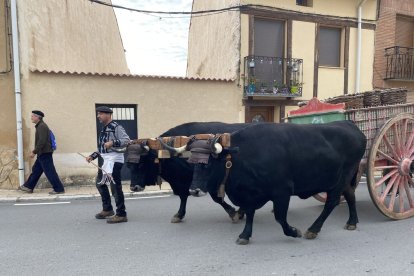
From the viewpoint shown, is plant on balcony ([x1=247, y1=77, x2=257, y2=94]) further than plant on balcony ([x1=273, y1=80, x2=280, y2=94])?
No

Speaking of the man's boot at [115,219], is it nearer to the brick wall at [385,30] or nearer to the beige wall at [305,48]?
Result: the beige wall at [305,48]

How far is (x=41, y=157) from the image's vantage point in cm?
747

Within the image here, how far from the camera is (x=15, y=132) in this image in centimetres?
844

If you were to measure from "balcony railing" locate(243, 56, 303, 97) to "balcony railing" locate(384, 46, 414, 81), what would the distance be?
3.59 metres

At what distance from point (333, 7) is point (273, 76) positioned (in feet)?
10.6

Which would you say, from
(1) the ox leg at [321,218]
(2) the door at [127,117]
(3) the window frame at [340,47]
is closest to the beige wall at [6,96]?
(2) the door at [127,117]

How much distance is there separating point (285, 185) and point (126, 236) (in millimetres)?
2155

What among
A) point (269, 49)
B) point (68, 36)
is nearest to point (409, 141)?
point (269, 49)

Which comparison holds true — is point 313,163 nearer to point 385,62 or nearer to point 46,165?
point 46,165

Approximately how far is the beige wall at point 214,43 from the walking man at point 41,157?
550 centimetres

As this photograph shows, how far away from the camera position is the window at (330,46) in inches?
467

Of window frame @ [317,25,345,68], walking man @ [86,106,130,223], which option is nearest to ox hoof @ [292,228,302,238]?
walking man @ [86,106,130,223]

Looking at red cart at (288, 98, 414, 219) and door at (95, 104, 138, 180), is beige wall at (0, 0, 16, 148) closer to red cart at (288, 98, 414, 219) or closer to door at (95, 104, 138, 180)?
door at (95, 104, 138, 180)

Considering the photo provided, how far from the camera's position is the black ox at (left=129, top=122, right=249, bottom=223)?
4.69 metres
